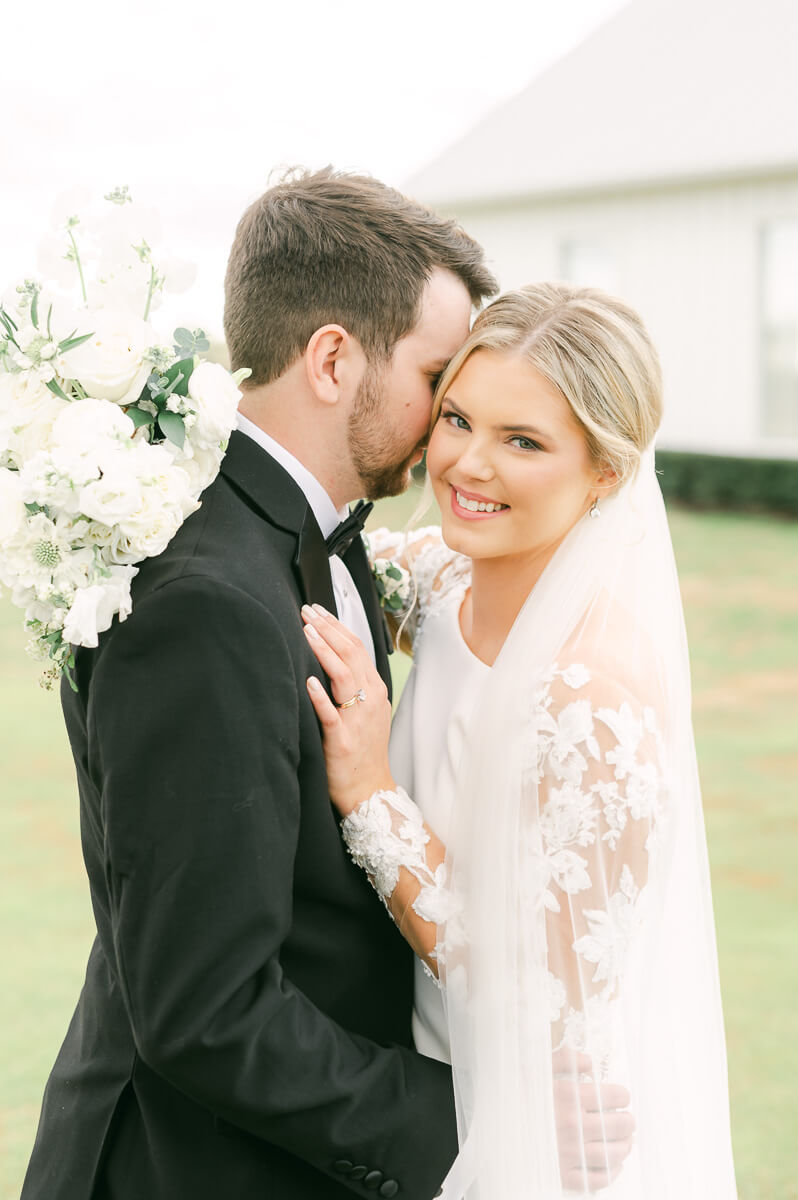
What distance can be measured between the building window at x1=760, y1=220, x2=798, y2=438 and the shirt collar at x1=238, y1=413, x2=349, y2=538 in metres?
16.1

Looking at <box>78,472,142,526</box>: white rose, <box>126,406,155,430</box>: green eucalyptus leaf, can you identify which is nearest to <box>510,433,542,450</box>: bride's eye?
<box>126,406,155,430</box>: green eucalyptus leaf

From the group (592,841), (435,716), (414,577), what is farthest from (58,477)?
(414,577)

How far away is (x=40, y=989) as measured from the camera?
18.1ft

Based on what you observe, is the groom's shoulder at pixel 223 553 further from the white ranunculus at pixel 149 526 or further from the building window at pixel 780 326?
the building window at pixel 780 326

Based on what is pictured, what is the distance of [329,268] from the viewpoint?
2369 mm

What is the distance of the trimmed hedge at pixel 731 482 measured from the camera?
16672 millimetres

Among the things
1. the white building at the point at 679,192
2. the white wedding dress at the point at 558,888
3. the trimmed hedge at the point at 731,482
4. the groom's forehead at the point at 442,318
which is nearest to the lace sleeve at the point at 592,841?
the white wedding dress at the point at 558,888

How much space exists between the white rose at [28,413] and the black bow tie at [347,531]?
64 cm

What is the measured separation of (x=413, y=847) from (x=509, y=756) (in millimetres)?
272

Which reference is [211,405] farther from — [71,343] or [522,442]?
[522,442]

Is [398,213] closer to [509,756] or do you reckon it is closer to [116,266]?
[116,266]

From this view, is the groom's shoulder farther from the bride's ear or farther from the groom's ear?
the bride's ear

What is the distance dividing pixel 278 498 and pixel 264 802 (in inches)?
23.9

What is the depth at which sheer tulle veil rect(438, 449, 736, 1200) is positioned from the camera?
7.64 ft
